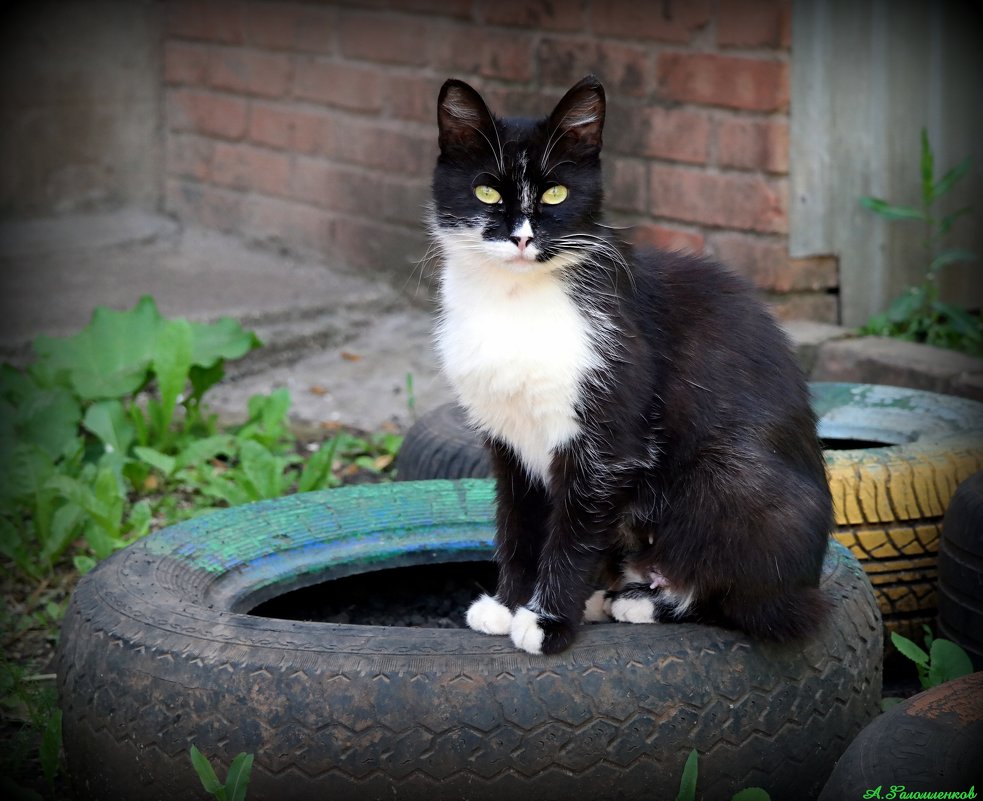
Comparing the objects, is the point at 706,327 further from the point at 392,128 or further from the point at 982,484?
the point at 392,128

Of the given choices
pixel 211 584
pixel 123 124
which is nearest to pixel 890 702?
pixel 211 584

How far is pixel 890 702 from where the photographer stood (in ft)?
9.35

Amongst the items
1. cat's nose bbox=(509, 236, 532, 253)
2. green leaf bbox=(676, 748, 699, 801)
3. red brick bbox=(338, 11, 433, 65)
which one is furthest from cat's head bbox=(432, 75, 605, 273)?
red brick bbox=(338, 11, 433, 65)

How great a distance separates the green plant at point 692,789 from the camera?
7.14ft

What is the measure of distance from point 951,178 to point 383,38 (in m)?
2.63

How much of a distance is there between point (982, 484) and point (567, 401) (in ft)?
3.71

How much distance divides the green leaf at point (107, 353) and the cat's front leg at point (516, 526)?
2161 mm

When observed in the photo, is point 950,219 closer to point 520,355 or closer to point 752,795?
point 520,355

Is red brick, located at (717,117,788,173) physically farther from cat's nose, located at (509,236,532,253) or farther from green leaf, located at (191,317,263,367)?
cat's nose, located at (509,236,532,253)

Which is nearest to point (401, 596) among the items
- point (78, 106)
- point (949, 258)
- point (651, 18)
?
point (949, 258)

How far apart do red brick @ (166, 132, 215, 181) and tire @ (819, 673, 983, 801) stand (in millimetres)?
5302

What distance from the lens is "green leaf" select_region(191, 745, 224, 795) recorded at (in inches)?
84.9

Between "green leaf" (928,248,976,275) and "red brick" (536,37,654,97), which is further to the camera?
"red brick" (536,37,654,97)

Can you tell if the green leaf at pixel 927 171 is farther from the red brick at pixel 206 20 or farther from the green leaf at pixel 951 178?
the red brick at pixel 206 20
